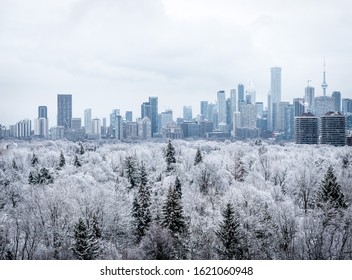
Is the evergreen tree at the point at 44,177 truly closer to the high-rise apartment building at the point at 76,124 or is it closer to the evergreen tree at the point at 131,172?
the evergreen tree at the point at 131,172

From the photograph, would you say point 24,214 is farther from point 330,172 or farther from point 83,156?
point 83,156

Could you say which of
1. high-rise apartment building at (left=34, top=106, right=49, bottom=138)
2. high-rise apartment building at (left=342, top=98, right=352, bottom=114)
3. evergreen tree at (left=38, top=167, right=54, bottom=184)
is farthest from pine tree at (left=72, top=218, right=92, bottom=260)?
high-rise apartment building at (left=342, top=98, right=352, bottom=114)

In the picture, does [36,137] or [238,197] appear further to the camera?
[36,137]

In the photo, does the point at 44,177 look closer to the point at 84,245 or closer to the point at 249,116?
the point at 84,245

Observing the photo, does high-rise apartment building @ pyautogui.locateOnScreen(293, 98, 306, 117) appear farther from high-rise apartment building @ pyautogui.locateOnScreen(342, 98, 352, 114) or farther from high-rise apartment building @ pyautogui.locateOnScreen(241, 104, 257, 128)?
high-rise apartment building @ pyautogui.locateOnScreen(342, 98, 352, 114)

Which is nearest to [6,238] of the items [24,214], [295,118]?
[24,214]

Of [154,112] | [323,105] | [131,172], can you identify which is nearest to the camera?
[131,172]

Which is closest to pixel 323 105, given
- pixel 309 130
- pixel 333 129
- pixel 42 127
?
pixel 333 129
